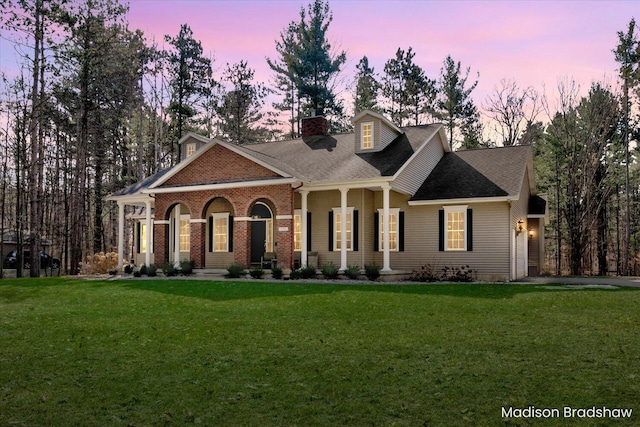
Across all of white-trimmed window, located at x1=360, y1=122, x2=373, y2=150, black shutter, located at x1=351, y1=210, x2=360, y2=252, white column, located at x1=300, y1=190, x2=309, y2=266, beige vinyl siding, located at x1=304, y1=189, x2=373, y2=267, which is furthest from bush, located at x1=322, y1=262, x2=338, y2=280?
white-trimmed window, located at x1=360, y1=122, x2=373, y2=150

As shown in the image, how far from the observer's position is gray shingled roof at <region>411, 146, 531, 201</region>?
20.8m

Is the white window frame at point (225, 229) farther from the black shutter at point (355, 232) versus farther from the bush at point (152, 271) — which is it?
the black shutter at point (355, 232)

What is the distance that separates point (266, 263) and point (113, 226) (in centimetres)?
2841

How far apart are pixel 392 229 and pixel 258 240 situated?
Result: 5.83 meters

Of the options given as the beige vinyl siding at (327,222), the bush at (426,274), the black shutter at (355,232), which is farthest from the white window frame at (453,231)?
the black shutter at (355,232)

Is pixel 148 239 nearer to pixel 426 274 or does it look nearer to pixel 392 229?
pixel 392 229

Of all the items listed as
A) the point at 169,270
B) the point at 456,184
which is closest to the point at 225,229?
the point at 169,270

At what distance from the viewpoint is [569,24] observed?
1686cm

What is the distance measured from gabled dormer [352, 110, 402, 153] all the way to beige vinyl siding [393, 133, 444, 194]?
162 cm

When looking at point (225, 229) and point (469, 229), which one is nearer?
point (469, 229)

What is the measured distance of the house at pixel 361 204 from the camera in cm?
2059

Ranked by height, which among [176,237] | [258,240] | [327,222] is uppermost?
[327,222]

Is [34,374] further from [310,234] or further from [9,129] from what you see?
[9,129]

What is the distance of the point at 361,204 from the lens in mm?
21906
